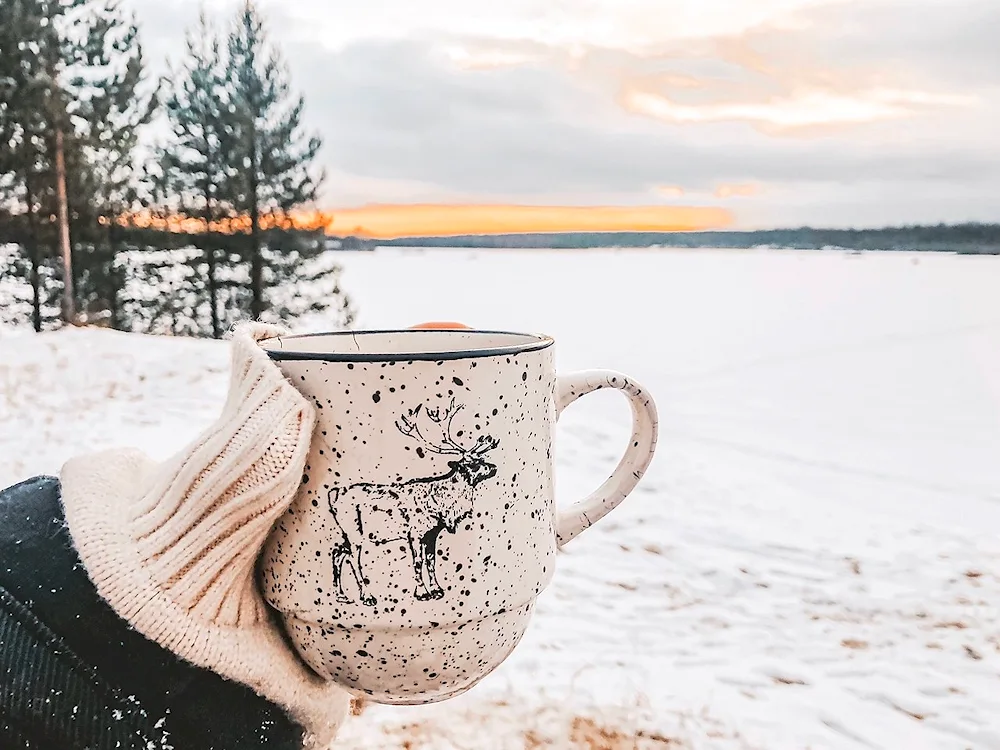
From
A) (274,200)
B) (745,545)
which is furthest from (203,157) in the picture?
(745,545)

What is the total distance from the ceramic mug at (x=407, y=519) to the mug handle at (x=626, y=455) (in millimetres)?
77

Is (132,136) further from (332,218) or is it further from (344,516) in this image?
(344,516)

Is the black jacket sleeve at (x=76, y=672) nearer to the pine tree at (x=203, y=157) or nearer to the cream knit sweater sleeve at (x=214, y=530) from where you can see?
the cream knit sweater sleeve at (x=214, y=530)

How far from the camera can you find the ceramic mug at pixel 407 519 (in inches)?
16.0

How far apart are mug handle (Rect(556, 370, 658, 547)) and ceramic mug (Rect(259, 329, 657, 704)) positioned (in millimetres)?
77

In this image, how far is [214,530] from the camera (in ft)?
1.36

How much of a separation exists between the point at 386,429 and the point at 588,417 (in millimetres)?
2358

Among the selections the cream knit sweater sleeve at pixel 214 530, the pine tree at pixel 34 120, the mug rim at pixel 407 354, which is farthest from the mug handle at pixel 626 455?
the pine tree at pixel 34 120

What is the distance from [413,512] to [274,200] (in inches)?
372

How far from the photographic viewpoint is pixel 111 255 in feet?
28.3

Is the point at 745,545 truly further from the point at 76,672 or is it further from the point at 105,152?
the point at 105,152

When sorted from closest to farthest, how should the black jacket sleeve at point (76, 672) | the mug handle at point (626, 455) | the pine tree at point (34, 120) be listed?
1. the black jacket sleeve at point (76, 672)
2. the mug handle at point (626, 455)
3. the pine tree at point (34, 120)

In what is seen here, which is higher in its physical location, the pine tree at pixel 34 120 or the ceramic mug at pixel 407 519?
the pine tree at pixel 34 120

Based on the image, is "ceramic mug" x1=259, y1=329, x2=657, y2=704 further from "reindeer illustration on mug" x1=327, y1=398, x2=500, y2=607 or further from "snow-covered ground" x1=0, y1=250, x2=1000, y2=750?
"snow-covered ground" x1=0, y1=250, x2=1000, y2=750
